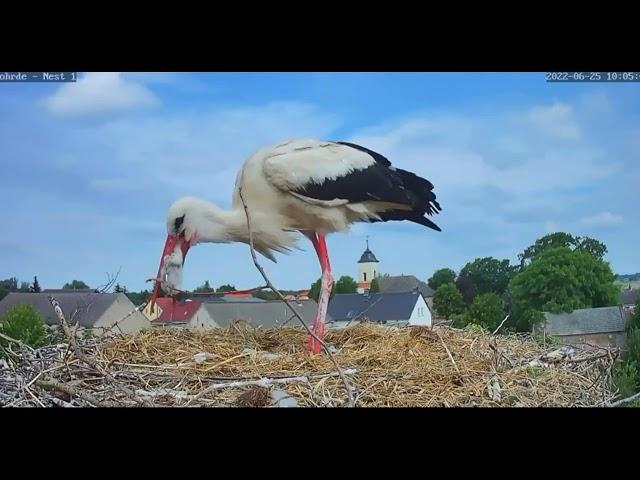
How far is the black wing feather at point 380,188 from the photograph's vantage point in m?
2.53

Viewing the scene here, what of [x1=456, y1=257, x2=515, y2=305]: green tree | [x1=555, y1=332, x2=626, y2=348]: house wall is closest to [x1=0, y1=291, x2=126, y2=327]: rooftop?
[x1=456, y1=257, x2=515, y2=305]: green tree

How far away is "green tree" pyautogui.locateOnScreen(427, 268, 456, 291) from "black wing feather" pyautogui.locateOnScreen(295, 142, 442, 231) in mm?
153

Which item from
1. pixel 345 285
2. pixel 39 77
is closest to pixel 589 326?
pixel 345 285

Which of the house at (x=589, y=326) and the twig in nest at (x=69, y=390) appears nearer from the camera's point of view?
the twig in nest at (x=69, y=390)

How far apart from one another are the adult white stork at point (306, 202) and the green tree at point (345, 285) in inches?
2.5

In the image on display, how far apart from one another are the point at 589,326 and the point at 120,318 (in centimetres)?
161

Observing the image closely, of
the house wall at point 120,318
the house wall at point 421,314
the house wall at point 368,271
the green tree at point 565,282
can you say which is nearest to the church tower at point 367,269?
the house wall at point 368,271

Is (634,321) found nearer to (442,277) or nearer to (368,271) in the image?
(442,277)

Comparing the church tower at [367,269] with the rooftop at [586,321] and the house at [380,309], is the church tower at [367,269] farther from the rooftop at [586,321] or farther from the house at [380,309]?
the rooftop at [586,321]

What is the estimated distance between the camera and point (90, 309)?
256 centimetres

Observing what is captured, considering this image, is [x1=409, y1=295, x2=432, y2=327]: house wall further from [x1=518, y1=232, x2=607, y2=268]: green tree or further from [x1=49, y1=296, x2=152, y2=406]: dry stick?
[x1=49, y1=296, x2=152, y2=406]: dry stick
